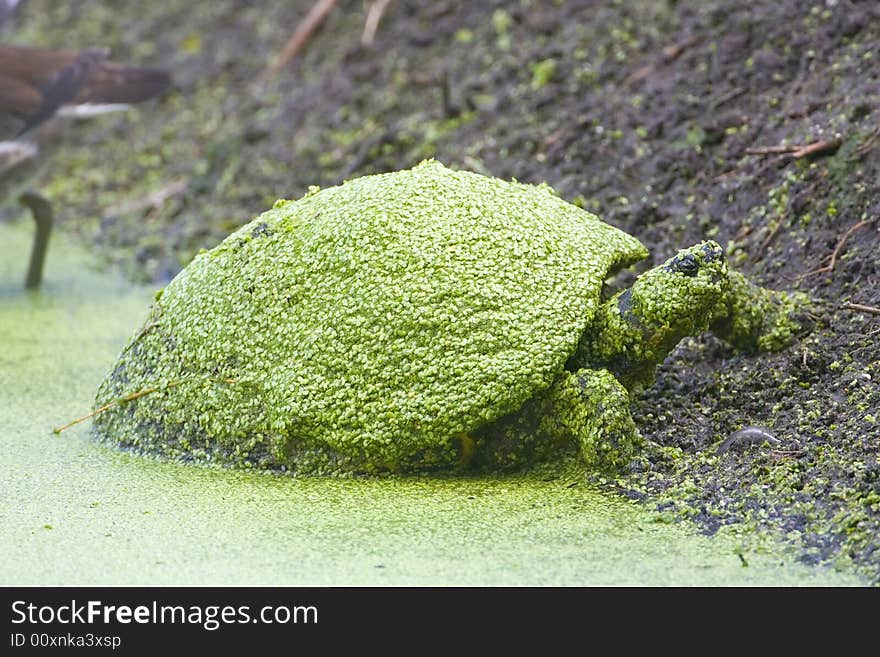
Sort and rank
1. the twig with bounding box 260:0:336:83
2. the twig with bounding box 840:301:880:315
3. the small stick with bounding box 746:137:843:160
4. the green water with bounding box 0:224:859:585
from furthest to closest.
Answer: the twig with bounding box 260:0:336:83, the small stick with bounding box 746:137:843:160, the twig with bounding box 840:301:880:315, the green water with bounding box 0:224:859:585

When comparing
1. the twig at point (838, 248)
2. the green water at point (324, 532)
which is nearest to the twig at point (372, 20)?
the twig at point (838, 248)

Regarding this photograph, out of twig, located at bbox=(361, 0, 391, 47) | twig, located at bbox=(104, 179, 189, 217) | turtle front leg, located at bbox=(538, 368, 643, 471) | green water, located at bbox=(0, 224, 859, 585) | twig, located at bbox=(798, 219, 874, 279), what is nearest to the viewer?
green water, located at bbox=(0, 224, 859, 585)

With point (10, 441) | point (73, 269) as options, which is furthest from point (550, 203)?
point (73, 269)

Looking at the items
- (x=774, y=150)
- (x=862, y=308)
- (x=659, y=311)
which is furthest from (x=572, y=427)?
(x=774, y=150)

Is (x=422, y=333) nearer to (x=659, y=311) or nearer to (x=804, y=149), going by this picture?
(x=659, y=311)

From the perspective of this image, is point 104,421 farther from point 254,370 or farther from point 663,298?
point 663,298

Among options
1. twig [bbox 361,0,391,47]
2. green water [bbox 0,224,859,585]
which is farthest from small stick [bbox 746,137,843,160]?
twig [bbox 361,0,391,47]

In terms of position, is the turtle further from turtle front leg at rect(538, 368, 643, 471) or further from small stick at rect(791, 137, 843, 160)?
small stick at rect(791, 137, 843, 160)
